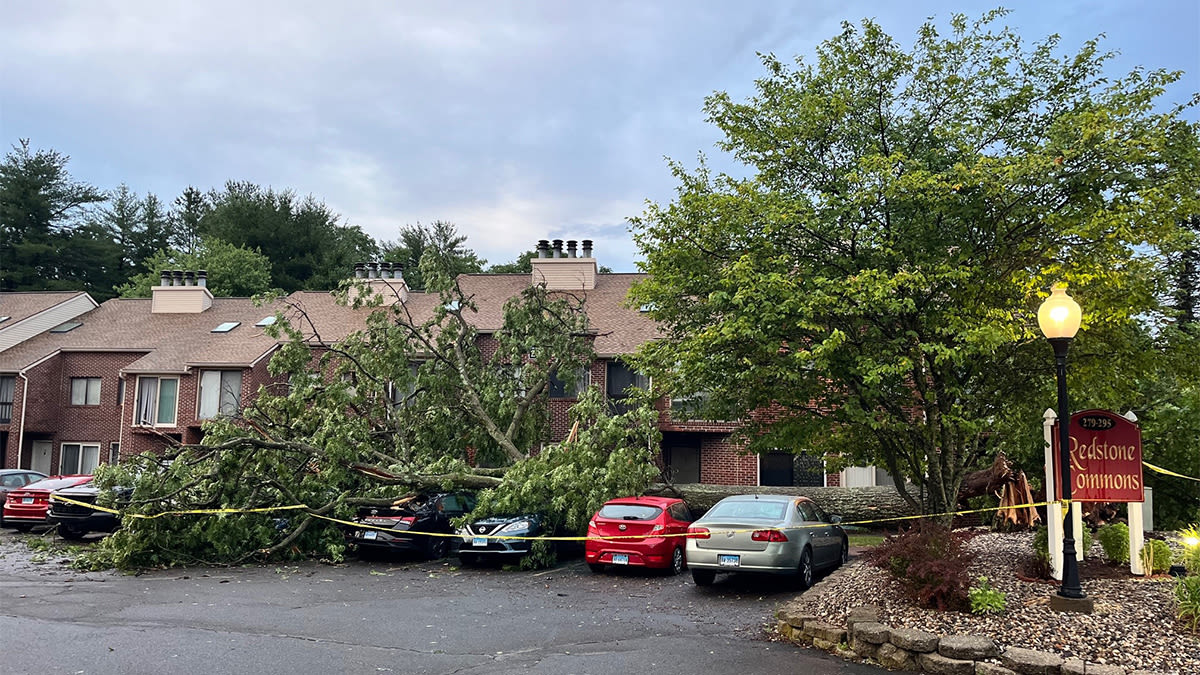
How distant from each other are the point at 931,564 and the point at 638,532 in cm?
597

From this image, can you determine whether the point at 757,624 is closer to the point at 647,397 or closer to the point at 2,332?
the point at 647,397

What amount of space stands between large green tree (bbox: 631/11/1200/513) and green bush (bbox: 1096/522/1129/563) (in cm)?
202

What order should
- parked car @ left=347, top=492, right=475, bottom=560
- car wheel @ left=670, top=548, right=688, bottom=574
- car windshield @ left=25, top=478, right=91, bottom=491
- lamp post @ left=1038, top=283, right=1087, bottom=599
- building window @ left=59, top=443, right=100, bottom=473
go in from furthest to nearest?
building window @ left=59, top=443, right=100, bottom=473 → car windshield @ left=25, top=478, right=91, bottom=491 → parked car @ left=347, top=492, right=475, bottom=560 → car wheel @ left=670, top=548, right=688, bottom=574 → lamp post @ left=1038, top=283, right=1087, bottom=599

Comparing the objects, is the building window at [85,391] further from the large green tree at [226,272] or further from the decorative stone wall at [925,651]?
the decorative stone wall at [925,651]

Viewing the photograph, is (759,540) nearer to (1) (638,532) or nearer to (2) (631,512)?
(1) (638,532)

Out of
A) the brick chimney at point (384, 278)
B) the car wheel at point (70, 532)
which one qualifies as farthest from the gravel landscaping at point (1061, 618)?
the brick chimney at point (384, 278)

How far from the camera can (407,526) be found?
1560 cm

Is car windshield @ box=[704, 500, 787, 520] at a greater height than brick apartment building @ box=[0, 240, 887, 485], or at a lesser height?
lesser

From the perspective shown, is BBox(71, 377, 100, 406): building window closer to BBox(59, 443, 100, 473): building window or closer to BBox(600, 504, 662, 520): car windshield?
BBox(59, 443, 100, 473): building window

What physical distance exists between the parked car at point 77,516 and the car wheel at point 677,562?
1122 cm

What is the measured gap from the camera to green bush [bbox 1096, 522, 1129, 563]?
34.7 feet

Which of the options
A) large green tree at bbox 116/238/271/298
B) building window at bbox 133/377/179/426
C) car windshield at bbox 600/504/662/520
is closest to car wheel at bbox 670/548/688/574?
car windshield at bbox 600/504/662/520

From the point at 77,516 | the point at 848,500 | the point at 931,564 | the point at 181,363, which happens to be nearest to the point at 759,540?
the point at 931,564

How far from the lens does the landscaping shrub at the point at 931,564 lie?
28.2ft
